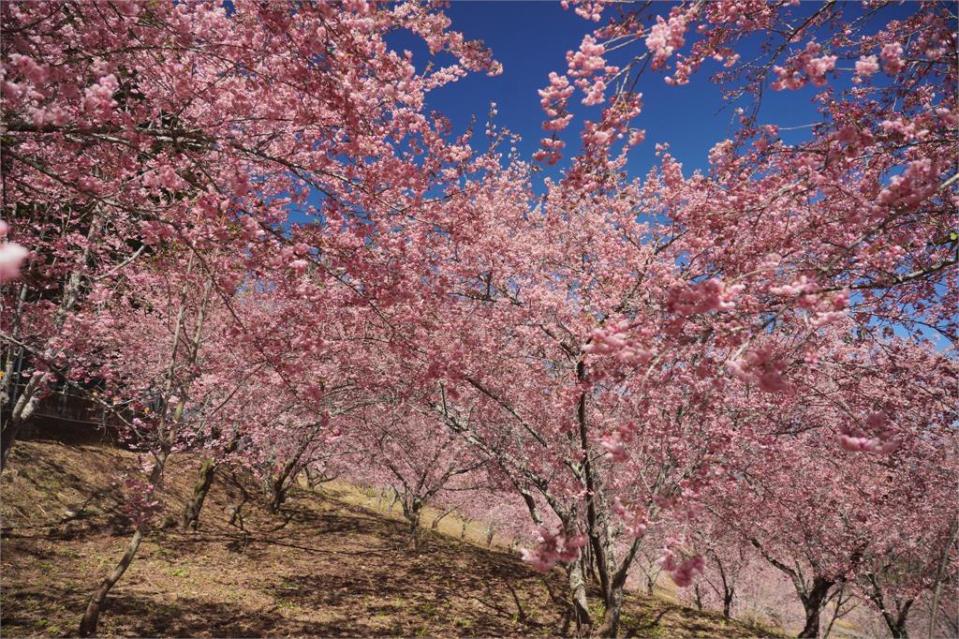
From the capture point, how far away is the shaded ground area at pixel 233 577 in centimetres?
842

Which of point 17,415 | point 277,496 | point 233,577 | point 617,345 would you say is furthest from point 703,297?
point 277,496

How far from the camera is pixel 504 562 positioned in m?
17.8

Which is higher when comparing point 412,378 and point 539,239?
point 539,239

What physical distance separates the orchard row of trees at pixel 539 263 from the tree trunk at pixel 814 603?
0.20m

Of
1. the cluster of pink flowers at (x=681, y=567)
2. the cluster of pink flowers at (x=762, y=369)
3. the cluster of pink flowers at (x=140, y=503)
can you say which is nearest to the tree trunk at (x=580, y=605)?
the cluster of pink flowers at (x=681, y=567)

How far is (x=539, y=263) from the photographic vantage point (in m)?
9.40

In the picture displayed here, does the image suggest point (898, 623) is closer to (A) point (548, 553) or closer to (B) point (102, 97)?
(A) point (548, 553)

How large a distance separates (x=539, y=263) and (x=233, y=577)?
9.66 meters

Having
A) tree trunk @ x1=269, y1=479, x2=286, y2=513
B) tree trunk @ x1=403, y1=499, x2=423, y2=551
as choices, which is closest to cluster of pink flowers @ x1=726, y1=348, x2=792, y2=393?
tree trunk @ x1=403, y1=499, x2=423, y2=551

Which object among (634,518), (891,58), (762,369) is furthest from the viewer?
(634,518)

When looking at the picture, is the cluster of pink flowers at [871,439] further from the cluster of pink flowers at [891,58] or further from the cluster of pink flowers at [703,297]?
the cluster of pink flowers at [891,58]

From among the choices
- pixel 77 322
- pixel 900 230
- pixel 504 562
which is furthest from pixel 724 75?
pixel 504 562

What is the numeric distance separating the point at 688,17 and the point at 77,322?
8.85m

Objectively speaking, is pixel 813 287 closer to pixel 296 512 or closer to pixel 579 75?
pixel 579 75
